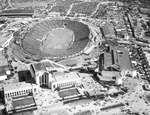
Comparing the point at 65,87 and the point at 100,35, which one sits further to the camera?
the point at 100,35

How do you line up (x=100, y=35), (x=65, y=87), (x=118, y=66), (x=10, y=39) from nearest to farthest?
(x=65, y=87)
(x=118, y=66)
(x=10, y=39)
(x=100, y=35)

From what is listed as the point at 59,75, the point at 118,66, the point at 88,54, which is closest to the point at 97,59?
the point at 88,54

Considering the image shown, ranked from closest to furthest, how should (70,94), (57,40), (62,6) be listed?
(70,94)
(57,40)
(62,6)

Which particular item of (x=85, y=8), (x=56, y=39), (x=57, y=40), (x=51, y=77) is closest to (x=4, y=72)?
(x=51, y=77)

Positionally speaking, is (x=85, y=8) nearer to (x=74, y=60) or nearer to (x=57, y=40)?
(x=57, y=40)

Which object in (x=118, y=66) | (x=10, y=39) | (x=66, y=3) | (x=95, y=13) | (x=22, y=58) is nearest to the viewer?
(x=118, y=66)

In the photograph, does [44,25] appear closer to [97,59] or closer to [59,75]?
[97,59]

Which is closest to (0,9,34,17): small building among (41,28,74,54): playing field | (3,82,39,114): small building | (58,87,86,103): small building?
(41,28,74,54): playing field

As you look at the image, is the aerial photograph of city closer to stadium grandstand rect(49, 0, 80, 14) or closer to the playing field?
the playing field
